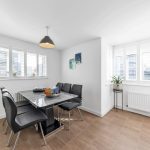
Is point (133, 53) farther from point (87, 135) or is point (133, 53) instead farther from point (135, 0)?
point (87, 135)

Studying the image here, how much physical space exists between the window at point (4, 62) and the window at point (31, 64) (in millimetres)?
610

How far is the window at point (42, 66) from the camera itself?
3.74m

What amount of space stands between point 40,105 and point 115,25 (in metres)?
2.27

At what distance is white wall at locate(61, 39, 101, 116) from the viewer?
2.99m

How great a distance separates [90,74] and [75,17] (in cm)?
174

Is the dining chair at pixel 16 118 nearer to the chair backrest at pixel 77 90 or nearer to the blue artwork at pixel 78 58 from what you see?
the chair backrest at pixel 77 90

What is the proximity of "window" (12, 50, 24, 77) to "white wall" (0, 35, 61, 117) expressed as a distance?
7.3 inches

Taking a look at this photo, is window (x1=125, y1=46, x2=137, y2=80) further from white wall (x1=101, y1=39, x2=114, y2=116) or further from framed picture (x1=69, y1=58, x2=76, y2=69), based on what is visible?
framed picture (x1=69, y1=58, x2=76, y2=69)

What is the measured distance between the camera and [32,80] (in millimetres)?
3463

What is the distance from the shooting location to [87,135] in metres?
2.06

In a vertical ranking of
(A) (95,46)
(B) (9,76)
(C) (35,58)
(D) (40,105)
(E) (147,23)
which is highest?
(E) (147,23)

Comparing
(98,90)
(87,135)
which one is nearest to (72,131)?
(87,135)

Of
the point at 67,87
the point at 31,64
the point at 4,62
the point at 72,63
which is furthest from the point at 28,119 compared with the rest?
the point at 72,63

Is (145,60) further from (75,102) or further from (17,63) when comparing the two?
(17,63)
